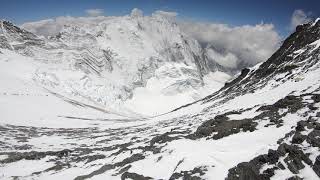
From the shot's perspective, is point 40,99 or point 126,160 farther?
point 40,99

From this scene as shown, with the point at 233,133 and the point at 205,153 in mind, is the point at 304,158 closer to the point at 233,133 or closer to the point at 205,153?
the point at 205,153

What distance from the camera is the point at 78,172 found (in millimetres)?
33125

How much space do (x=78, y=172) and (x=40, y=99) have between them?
12695 centimetres

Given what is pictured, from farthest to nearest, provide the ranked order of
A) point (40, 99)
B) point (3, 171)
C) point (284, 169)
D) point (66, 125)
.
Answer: point (40, 99) → point (66, 125) → point (3, 171) → point (284, 169)

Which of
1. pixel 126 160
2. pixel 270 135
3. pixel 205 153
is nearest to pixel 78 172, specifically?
pixel 126 160

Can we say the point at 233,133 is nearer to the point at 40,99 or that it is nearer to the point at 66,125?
the point at 66,125

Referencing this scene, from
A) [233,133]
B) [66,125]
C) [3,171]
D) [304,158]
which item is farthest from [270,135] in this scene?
[66,125]

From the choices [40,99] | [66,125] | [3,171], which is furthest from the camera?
[40,99]

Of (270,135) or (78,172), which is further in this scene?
(78,172)

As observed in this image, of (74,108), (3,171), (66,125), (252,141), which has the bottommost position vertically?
(3,171)

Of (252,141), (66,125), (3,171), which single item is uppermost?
(66,125)

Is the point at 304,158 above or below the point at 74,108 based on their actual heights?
below

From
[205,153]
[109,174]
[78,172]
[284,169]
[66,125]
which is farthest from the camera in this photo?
[66,125]

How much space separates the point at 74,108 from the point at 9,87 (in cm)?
2644
